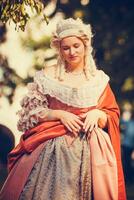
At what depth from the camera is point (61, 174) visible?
242 inches

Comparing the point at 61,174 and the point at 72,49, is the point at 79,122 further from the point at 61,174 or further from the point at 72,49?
the point at 72,49

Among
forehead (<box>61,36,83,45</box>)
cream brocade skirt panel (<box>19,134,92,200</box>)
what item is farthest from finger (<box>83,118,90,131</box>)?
forehead (<box>61,36,83,45</box>)

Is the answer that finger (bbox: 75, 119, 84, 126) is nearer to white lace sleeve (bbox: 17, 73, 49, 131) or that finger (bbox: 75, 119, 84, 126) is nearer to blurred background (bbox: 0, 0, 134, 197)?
white lace sleeve (bbox: 17, 73, 49, 131)

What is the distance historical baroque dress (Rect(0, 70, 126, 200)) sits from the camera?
243 inches

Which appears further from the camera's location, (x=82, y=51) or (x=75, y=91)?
(x=82, y=51)

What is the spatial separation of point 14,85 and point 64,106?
750cm

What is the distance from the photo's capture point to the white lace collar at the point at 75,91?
250 inches

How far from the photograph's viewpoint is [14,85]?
45.4 ft

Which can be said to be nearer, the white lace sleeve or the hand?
the hand

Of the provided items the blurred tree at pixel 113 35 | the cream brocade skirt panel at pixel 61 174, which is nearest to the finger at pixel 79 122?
the cream brocade skirt panel at pixel 61 174

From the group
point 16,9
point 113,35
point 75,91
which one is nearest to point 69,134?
point 75,91

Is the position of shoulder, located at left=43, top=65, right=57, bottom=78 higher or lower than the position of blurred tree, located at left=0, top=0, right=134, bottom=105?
lower

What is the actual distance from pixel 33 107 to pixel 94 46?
6542 millimetres

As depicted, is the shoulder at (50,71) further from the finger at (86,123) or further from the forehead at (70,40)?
the finger at (86,123)
